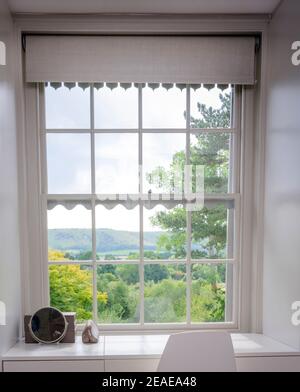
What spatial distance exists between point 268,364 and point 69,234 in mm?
1233

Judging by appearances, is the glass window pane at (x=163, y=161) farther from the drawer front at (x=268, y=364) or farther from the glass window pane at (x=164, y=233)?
the drawer front at (x=268, y=364)

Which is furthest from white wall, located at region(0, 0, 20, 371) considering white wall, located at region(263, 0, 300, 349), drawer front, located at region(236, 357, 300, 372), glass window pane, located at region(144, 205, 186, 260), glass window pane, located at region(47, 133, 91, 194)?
white wall, located at region(263, 0, 300, 349)

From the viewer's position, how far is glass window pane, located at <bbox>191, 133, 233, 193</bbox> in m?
2.15

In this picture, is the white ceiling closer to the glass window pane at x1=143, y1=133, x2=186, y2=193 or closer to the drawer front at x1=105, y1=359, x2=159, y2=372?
the glass window pane at x1=143, y1=133, x2=186, y2=193

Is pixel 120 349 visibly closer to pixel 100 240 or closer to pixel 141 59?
pixel 100 240

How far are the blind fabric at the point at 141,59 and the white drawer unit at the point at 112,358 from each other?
1384 mm

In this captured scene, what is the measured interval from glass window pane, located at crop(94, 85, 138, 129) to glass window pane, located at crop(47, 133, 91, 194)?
142mm

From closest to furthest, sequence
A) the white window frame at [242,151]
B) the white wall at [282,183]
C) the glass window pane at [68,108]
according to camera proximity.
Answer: the white wall at [282,183]
the white window frame at [242,151]
the glass window pane at [68,108]

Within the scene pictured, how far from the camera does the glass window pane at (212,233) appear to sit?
7.09ft

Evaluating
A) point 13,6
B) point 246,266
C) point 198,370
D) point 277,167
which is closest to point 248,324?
point 246,266

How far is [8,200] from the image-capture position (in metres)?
1.88

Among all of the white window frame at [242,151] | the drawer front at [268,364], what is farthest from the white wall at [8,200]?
the drawer front at [268,364]

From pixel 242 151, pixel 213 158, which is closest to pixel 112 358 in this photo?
pixel 213 158

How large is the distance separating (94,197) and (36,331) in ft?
2.51
